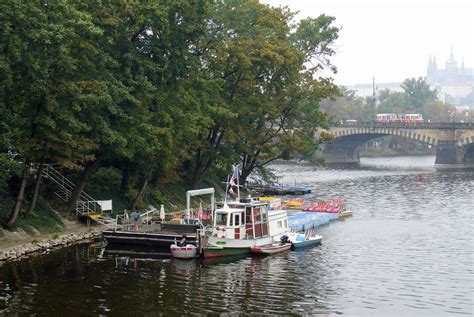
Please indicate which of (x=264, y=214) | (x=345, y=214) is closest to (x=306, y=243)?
(x=264, y=214)

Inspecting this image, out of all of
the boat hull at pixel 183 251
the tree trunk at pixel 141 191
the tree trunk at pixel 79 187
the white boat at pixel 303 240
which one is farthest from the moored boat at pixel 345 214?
the boat hull at pixel 183 251

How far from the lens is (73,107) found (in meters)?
52.7

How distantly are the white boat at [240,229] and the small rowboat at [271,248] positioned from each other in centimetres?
53

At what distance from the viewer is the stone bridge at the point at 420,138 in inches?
6324

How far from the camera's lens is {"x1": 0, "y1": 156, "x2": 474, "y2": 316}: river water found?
40.2 m

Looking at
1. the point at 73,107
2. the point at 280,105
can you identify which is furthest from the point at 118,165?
the point at 280,105

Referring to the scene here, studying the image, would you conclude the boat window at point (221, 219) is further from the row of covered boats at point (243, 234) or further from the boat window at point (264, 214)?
the boat window at point (264, 214)

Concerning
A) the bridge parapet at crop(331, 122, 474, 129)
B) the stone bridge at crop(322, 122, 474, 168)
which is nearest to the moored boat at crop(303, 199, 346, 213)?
the stone bridge at crop(322, 122, 474, 168)

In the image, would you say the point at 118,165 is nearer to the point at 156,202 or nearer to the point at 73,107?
the point at 156,202

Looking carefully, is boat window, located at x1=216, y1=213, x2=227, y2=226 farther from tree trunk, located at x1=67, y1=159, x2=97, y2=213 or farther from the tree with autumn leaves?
tree trunk, located at x1=67, y1=159, x2=97, y2=213

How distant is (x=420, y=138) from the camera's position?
170 m

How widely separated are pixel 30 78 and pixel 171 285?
16.7 metres

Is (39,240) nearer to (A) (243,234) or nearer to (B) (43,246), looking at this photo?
(B) (43,246)

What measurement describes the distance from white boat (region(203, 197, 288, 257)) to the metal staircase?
11.7 metres
